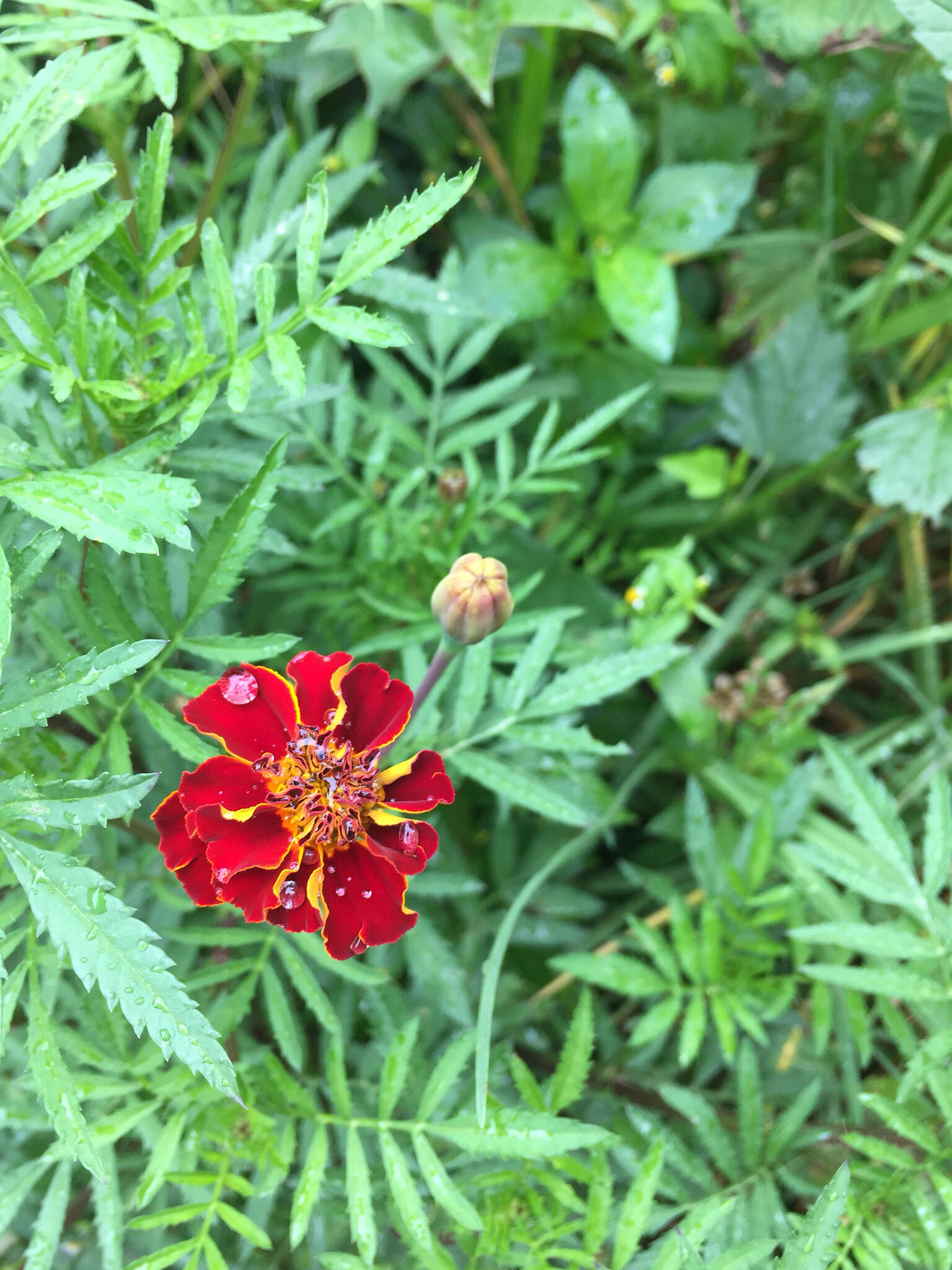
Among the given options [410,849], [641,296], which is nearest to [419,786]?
[410,849]

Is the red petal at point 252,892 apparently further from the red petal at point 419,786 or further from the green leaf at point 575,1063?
the green leaf at point 575,1063

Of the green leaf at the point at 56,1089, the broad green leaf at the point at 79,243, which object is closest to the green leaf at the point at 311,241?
the broad green leaf at the point at 79,243

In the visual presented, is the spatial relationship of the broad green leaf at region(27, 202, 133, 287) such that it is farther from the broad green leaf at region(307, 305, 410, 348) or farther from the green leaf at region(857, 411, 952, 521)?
the green leaf at region(857, 411, 952, 521)


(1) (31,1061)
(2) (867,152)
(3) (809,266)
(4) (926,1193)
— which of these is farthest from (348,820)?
(2) (867,152)

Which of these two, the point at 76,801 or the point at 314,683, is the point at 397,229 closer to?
the point at 314,683

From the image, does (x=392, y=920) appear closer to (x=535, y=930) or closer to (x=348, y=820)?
(x=348, y=820)

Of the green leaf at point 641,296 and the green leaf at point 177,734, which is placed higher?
the green leaf at point 641,296
